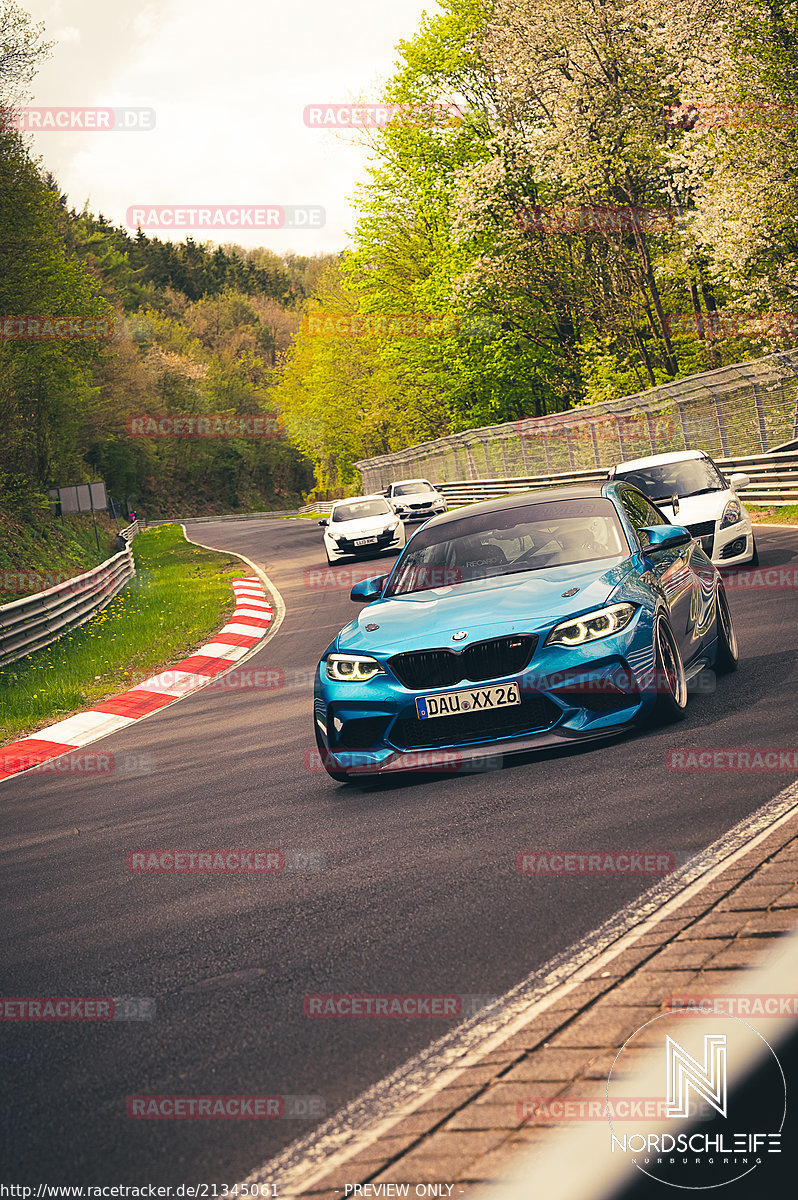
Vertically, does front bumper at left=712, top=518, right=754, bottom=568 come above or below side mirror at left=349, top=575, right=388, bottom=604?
below

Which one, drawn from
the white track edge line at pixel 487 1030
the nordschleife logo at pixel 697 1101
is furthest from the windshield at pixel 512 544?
the nordschleife logo at pixel 697 1101

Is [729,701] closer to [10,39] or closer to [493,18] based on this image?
[10,39]

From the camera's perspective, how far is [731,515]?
13.5m

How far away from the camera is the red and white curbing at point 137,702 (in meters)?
10.9

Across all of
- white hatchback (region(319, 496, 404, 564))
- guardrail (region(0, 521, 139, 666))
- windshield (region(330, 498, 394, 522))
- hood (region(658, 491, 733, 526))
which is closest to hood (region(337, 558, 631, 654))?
hood (region(658, 491, 733, 526))

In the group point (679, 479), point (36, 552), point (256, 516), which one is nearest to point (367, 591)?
point (679, 479)

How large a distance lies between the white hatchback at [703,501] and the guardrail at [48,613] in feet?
28.2

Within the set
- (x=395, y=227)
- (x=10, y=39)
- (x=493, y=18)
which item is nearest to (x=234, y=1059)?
(x=10, y=39)

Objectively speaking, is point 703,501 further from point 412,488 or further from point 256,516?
point 256,516

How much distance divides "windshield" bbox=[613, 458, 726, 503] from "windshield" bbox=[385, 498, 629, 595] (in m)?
6.90

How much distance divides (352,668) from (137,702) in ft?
23.2

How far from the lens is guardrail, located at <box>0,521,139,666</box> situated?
52.0ft

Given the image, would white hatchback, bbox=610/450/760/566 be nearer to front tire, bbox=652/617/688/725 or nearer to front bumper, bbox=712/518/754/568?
front bumper, bbox=712/518/754/568

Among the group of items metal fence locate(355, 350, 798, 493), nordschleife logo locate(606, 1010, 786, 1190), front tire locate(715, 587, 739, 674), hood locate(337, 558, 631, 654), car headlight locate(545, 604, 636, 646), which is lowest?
nordschleife logo locate(606, 1010, 786, 1190)
